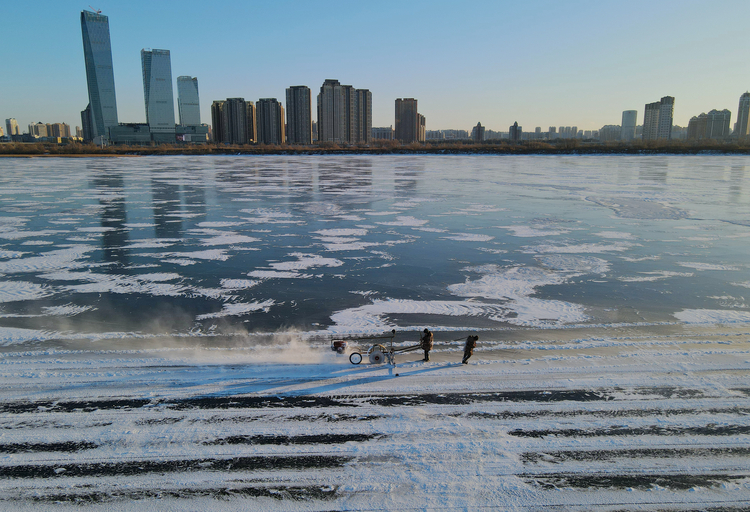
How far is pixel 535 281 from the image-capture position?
7254 millimetres

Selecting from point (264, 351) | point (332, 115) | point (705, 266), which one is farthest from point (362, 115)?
point (264, 351)

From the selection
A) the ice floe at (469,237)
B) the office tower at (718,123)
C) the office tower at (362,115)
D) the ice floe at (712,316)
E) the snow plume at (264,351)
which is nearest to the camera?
the snow plume at (264,351)

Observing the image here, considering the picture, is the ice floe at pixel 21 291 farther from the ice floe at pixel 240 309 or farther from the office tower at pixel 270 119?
the office tower at pixel 270 119

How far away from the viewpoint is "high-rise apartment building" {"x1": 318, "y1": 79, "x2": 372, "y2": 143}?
135000mm

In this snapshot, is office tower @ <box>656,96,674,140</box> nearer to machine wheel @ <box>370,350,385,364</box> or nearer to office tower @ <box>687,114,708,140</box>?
office tower @ <box>687,114,708,140</box>

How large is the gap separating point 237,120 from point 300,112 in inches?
875

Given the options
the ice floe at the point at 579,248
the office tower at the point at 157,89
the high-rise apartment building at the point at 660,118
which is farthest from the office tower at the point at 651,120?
the ice floe at the point at 579,248

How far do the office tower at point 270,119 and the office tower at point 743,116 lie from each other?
128 meters

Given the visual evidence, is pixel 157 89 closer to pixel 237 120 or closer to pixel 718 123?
pixel 237 120

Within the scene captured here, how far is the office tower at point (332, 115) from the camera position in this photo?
136 m

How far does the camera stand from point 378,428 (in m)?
3.58

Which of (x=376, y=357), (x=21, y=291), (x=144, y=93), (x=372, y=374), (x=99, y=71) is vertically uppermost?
(x=99, y=71)

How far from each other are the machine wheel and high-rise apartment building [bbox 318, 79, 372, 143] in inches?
5396

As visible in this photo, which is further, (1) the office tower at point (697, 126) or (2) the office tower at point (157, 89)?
(2) the office tower at point (157, 89)
